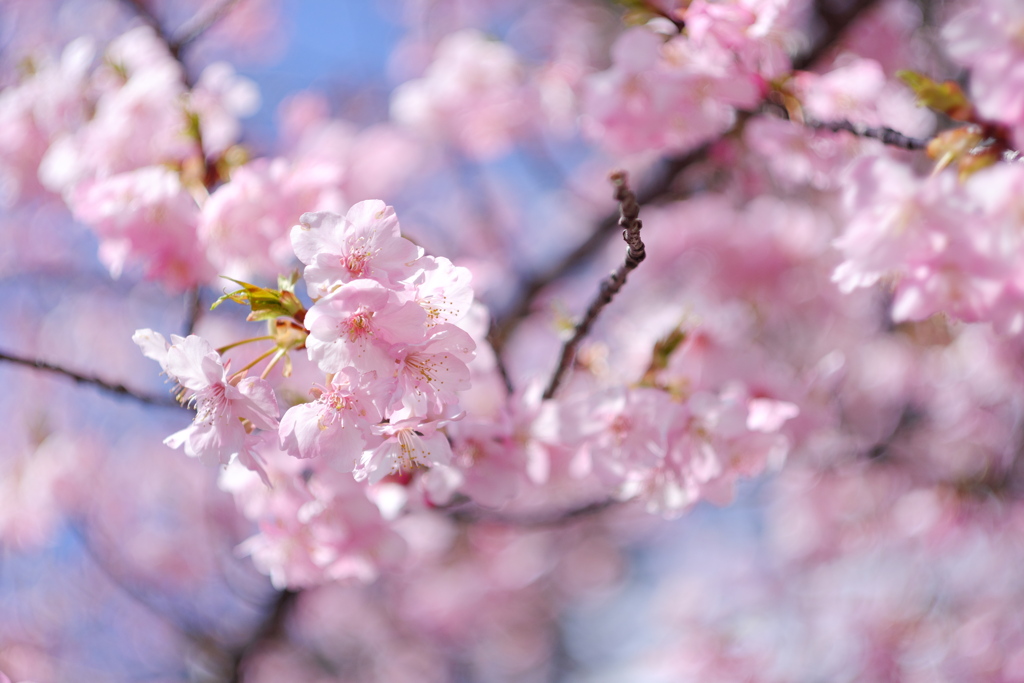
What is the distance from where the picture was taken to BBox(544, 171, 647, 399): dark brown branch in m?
1.04

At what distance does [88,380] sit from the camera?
1430 mm

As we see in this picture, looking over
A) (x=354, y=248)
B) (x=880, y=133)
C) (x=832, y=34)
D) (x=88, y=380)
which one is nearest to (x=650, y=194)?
(x=832, y=34)

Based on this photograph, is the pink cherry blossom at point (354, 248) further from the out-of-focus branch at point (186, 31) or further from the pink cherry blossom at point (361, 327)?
the out-of-focus branch at point (186, 31)

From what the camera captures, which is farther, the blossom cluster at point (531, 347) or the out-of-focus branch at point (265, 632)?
the out-of-focus branch at point (265, 632)

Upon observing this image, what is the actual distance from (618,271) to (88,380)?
1.19 m

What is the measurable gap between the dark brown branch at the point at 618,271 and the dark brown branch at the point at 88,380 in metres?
0.86

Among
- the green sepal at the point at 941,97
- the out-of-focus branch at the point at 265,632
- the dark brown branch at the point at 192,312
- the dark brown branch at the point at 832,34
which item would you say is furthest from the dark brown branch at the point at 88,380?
the dark brown branch at the point at 832,34

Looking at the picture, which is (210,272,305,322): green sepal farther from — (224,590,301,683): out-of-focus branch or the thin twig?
(224,590,301,683): out-of-focus branch

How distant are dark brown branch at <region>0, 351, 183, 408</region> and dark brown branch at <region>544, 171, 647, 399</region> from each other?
860mm

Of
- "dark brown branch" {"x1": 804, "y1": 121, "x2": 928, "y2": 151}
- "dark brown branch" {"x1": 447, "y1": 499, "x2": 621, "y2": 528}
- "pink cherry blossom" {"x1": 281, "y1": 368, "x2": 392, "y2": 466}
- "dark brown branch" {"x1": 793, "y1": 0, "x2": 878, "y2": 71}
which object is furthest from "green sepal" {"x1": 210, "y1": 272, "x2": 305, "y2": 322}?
"dark brown branch" {"x1": 793, "y1": 0, "x2": 878, "y2": 71}

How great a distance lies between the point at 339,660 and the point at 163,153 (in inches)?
203

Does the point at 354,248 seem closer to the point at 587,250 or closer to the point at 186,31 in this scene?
the point at 186,31

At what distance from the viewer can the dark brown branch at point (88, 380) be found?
1354 mm

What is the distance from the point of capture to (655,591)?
8422mm
